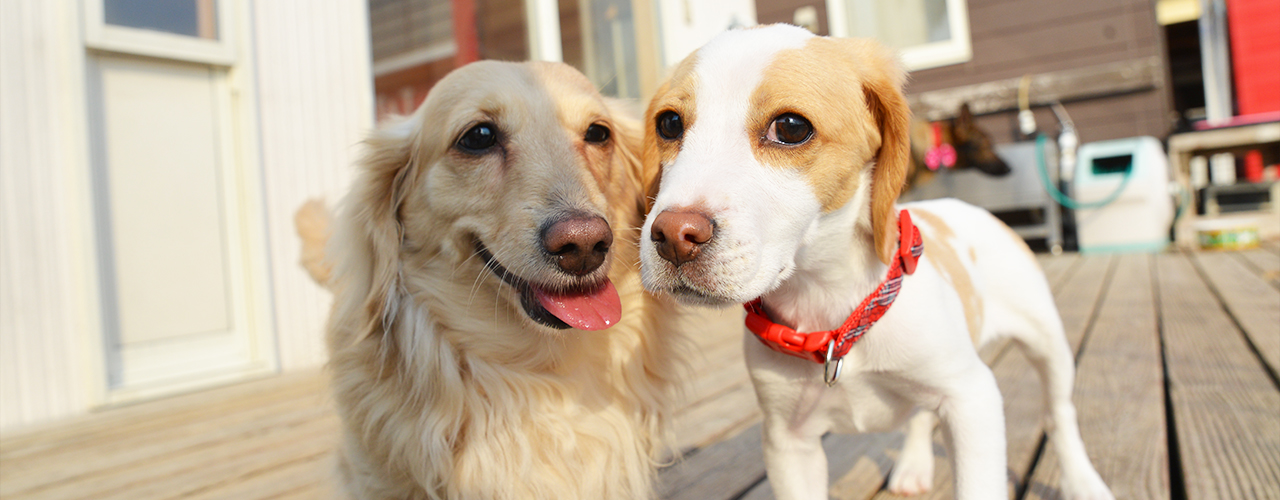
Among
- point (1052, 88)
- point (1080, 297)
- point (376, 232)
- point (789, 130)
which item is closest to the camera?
point (789, 130)

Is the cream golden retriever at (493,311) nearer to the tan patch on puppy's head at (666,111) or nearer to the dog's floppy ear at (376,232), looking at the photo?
the dog's floppy ear at (376,232)

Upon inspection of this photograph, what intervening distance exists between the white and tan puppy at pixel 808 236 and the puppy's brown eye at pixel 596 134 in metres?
0.36

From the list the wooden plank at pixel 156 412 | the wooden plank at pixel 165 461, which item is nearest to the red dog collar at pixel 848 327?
the wooden plank at pixel 165 461

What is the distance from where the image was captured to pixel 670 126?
1.28 metres

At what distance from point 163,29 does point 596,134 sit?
2602mm

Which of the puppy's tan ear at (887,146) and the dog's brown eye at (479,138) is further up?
the dog's brown eye at (479,138)

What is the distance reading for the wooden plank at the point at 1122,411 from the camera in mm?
1644

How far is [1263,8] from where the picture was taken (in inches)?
267

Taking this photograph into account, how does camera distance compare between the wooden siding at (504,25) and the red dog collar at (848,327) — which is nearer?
the red dog collar at (848,327)

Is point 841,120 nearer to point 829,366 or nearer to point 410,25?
point 829,366

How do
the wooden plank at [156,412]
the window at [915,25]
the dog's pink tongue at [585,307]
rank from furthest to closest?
the window at [915,25], the wooden plank at [156,412], the dog's pink tongue at [585,307]

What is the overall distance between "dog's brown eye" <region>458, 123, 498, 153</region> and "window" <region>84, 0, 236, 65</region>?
2401mm

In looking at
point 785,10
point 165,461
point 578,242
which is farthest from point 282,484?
point 785,10

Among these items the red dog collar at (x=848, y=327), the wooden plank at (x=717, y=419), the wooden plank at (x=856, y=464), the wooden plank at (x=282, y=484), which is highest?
the red dog collar at (x=848, y=327)
